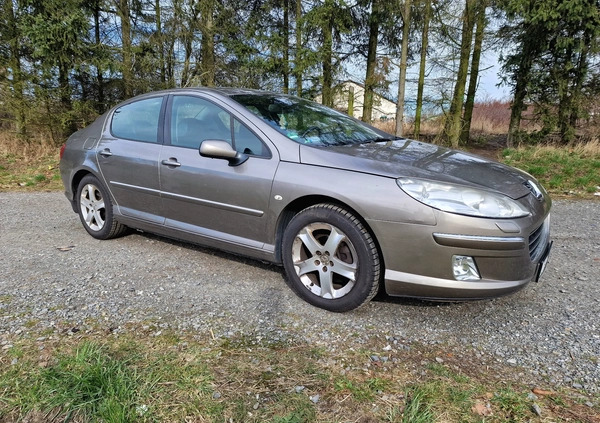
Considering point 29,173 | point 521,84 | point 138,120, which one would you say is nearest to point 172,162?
point 138,120

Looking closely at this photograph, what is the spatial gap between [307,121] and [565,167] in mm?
6266

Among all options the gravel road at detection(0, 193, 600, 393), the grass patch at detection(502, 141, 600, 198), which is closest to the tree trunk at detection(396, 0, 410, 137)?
the grass patch at detection(502, 141, 600, 198)

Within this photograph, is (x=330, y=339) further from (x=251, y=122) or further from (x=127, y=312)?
(x=251, y=122)

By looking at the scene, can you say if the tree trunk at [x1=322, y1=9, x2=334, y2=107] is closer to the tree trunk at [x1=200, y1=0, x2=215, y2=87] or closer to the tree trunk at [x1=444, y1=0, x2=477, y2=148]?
the tree trunk at [x1=200, y1=0, x2=215, y2=87]

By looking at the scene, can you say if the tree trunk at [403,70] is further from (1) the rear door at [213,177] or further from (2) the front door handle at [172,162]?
(2) the front door handle at [172,162]

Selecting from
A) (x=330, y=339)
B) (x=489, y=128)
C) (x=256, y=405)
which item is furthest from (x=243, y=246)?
(x=489, y=128)

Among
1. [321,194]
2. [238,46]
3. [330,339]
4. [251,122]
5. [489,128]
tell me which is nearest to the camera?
[330,339]

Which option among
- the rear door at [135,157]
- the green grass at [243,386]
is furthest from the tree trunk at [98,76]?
the green grass at [243,386]

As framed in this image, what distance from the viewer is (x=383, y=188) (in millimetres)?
2408

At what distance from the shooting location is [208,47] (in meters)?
11.9

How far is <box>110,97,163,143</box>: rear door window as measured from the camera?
141 inches

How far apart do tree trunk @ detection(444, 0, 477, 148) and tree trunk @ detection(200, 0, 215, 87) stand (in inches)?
290

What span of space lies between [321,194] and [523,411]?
155cm

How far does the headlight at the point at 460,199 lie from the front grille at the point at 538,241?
204 mm
